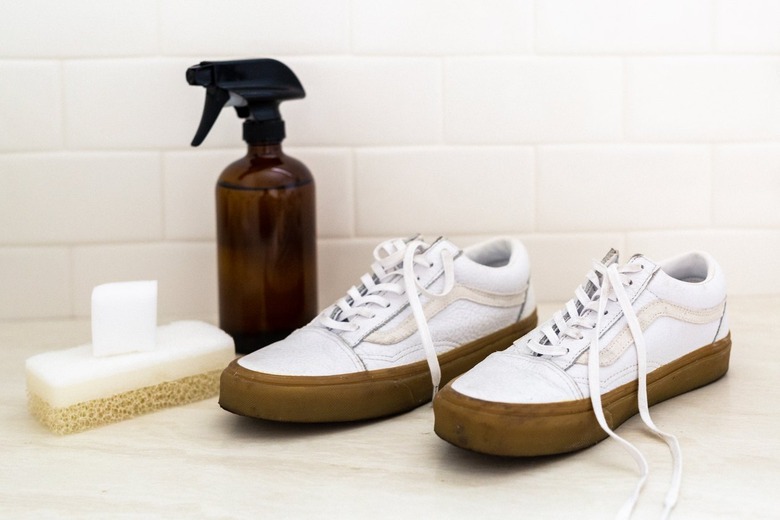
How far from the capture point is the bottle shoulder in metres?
0.85

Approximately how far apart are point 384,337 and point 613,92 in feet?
1.51

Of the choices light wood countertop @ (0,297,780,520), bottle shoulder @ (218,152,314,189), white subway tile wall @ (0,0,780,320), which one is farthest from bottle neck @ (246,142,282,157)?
light wood countertop @ (0,297,780,520)

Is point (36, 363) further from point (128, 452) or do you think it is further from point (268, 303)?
point (268, 303)

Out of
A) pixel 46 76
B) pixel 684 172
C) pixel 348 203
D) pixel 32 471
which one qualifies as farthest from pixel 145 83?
pixel 684 172

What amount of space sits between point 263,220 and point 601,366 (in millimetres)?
360

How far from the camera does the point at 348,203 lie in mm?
1002

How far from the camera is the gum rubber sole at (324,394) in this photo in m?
0.66

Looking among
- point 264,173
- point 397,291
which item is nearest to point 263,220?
point 264,173

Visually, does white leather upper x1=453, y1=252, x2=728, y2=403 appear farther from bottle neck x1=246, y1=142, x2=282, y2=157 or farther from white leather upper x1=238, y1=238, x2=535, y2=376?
bottle neck x1=246, y1=142, x2=282, y2=157

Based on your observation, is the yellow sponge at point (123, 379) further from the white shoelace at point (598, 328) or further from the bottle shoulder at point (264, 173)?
the white shoelace at point (598, 328)

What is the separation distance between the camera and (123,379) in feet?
2.32

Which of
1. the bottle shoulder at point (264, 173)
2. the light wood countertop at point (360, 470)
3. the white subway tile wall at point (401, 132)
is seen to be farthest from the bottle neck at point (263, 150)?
the light wood countertop at point (360, 470)

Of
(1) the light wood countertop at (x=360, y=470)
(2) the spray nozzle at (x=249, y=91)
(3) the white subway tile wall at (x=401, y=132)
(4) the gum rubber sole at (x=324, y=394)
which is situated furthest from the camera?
(3) the white subway tile wall at (x=401, y=132)

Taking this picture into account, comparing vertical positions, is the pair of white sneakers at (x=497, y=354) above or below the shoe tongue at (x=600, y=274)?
below
